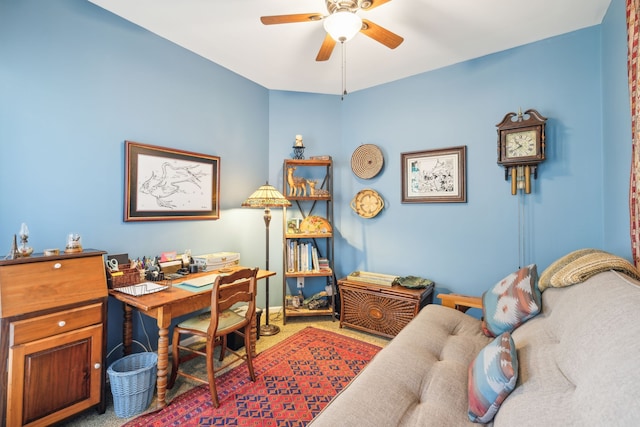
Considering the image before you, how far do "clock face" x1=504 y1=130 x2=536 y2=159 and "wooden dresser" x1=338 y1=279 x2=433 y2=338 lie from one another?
1.39 m

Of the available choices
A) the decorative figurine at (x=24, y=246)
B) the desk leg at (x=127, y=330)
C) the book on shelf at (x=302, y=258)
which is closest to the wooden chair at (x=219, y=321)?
the desk leg at (x=127, y=330)

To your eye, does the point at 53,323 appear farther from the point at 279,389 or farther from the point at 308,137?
the point at 308,137

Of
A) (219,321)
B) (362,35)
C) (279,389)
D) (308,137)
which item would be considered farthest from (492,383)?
(308,137)

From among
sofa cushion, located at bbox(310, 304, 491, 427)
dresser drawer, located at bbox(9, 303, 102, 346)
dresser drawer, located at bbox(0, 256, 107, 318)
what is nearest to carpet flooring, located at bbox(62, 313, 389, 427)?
dresser drawer, located at bbox(9, 303, 102, 346)

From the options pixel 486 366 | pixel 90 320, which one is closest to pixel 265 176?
pixel 90 320

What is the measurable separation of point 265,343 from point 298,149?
80.6 inches

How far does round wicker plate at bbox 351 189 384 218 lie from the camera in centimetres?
316

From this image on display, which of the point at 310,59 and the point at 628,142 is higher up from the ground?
the point at 310,59

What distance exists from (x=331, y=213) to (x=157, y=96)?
79.3 inches

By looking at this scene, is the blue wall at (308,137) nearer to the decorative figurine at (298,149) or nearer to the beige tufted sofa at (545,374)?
the decorative figurine at (298,149)

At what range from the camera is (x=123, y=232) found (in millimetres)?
2168

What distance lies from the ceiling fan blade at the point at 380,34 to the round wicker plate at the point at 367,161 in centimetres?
131

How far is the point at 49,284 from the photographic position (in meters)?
1.51

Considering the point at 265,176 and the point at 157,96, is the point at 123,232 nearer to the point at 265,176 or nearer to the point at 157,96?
the point at 157,96
